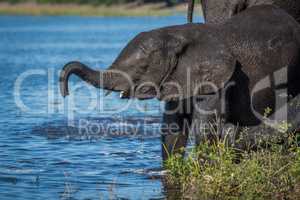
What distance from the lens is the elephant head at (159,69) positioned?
28.7 feet

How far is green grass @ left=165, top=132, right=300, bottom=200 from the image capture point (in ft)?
27.5

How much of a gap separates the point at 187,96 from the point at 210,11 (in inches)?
82.8

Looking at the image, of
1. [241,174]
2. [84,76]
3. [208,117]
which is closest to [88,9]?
[208,117]

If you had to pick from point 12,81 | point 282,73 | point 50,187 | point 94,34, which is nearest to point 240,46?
point 282,73

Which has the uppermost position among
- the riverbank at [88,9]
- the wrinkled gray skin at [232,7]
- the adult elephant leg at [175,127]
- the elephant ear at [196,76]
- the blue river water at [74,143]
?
the riverbank at [88,9]

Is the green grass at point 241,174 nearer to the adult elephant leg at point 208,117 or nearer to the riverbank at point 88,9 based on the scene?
the adult elephant leg at point 208,117

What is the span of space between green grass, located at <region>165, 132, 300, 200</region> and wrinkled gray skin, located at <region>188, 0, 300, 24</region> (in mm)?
1822

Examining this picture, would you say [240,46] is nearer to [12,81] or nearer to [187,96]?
[187,96]

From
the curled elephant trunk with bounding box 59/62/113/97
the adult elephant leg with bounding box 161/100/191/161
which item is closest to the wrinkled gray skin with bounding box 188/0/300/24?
the adult elephant leg with bounding box 161/100/191/161

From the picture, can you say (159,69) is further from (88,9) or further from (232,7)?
(88,9)

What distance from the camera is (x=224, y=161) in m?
8.47

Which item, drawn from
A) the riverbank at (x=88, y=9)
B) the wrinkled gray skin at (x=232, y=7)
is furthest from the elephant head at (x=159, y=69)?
the riverbank at (x=88, y=9)

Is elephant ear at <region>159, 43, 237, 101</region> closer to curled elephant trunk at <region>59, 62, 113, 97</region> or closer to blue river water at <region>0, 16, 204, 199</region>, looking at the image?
curled elephant trunk at <region>59, 62, 113, 97</region>

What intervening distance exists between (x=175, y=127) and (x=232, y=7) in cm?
156
